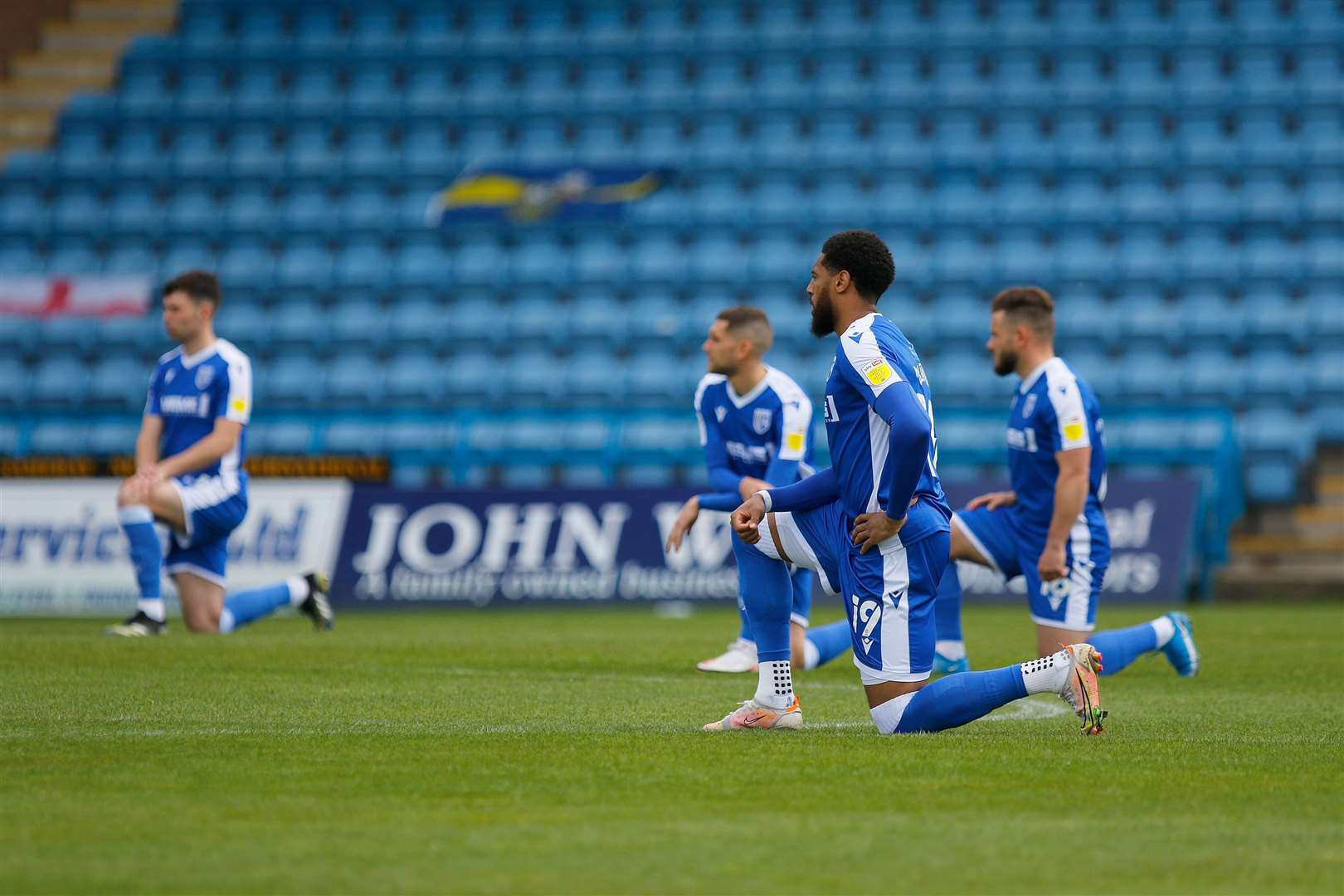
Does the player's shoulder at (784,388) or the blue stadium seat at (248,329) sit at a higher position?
the blue stadium seat at (248,329)

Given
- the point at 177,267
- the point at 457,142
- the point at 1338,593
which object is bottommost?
the point at 1338,593

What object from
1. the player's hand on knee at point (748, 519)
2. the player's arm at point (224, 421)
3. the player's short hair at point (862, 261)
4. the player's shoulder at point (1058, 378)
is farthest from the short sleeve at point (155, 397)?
the player's short hair at point (862, 261)

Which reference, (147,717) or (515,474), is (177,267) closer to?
(515,474)

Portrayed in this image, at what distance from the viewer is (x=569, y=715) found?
6535mm

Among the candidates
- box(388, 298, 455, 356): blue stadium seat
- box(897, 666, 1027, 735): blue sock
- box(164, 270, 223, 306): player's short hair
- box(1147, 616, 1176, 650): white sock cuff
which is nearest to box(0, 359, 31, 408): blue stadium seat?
box(388, 298, 455, 356): blue stadium seat

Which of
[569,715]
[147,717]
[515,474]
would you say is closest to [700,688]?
[569,715]

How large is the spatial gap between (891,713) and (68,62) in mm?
20484

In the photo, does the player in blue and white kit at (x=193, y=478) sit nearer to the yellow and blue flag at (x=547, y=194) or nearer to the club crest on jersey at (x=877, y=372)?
the club crest on jersey at (x=877, y=372)

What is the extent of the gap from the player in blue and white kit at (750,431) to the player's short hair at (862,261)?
2.60 metres

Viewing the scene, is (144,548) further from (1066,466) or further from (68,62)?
(68,62)

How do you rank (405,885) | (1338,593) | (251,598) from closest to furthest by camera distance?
(405,885), (251,598), (1338,593)

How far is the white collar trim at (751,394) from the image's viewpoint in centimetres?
906

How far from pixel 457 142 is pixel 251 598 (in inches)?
436

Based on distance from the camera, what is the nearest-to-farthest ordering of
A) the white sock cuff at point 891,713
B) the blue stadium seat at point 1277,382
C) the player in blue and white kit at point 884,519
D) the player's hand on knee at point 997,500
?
the player in blue and white kit at point 884,519
the white sock cuff at point 891,713
the player's hand on knee at point 997,500
the blue stadium seat at point 1277,382
